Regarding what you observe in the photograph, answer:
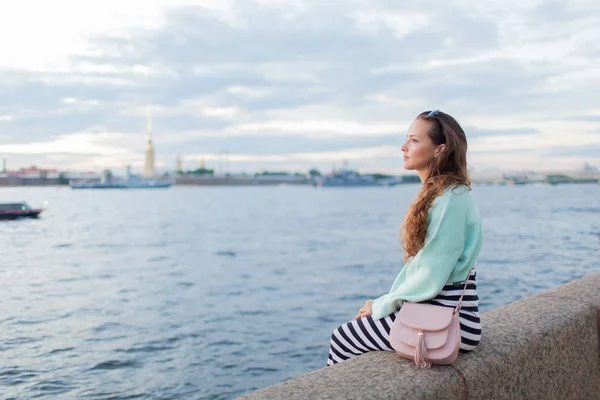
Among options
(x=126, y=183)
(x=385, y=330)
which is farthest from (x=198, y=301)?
(x=126, y=183)

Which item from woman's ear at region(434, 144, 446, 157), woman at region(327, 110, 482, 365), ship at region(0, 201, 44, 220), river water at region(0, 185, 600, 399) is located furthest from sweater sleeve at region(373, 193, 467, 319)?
ship at region(0, 201, 44, 220)

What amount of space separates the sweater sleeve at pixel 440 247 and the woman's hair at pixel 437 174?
0.12 feet

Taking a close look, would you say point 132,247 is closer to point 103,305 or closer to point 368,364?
point 103,305

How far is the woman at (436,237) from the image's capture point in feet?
8.07

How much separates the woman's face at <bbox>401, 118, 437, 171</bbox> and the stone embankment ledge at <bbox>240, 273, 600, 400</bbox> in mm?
799

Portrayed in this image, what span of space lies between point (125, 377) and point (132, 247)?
80.0 feet

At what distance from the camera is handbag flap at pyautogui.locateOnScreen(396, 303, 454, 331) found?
2.36 meters

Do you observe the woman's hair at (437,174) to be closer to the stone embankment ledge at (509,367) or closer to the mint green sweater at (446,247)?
the mint green sweater at (446,247)

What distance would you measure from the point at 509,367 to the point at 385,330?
522 millimetres

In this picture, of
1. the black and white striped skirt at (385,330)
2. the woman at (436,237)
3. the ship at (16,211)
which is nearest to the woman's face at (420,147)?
the woman at (436,237)

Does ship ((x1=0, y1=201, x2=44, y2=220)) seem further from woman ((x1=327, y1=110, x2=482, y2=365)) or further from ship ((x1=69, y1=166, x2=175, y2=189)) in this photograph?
ship ((x1=69, y1=166, x2=175, y2=189))

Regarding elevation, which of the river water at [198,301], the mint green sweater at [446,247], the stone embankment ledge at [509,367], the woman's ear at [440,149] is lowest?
the river water at [198,301]

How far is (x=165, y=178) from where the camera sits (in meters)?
180

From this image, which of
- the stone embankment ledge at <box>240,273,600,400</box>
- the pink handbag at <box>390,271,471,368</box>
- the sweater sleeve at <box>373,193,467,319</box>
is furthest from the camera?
the sweater sleeve at <box>373,193,467,319</box>
